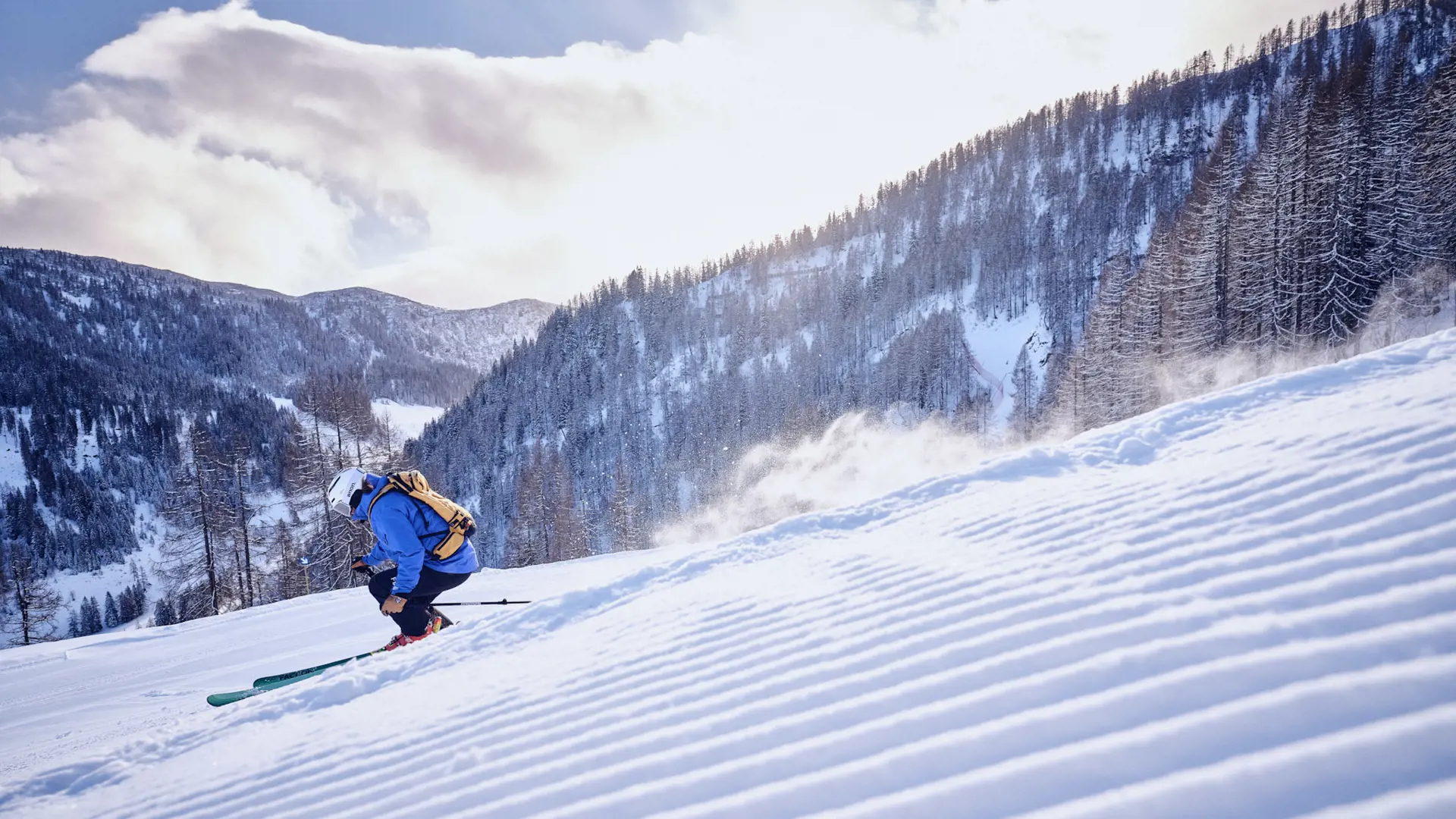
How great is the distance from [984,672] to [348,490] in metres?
6.27

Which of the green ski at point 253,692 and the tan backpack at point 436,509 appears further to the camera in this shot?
the tan backpack at point 436,509

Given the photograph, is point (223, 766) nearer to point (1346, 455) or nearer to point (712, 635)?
point (712, 635)

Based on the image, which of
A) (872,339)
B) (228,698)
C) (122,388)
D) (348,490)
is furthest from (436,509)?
(122,388)

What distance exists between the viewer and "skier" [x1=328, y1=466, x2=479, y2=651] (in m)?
5.70

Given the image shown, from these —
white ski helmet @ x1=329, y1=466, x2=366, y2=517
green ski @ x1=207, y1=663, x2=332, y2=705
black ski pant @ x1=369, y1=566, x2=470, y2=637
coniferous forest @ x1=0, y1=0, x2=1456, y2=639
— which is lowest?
green ski @ x1=207, y1=663, x2=332, y2=705

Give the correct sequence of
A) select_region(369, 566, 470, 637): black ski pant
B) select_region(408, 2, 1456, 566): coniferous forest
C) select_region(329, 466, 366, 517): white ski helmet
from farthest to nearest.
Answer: select_region(408, 2, 1456, 566): coniferous forest < select_region(369, 566, 470, 637): black ski pant < select_region(329, 466, 366, 517): white ski helmet

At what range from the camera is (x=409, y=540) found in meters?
5.74

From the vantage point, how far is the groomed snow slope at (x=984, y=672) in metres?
1.79

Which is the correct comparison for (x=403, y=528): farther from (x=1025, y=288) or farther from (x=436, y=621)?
(x=1025, y=288)

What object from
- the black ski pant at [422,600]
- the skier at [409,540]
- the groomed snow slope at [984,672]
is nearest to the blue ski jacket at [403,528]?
the skier at [409,540]

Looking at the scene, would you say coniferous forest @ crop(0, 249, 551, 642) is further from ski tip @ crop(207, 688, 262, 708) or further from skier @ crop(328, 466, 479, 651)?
skier @ crop(328, 466, 479, 651)

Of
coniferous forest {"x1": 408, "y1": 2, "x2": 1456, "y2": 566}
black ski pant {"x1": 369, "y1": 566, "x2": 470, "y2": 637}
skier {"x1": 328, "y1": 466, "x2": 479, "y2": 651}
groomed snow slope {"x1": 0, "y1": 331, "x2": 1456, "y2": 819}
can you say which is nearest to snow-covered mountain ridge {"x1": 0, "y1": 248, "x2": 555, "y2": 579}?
skier {"x1": 328, "y1": 466, "x2": 479, "y2": 651}

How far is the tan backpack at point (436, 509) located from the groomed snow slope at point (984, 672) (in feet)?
3.05

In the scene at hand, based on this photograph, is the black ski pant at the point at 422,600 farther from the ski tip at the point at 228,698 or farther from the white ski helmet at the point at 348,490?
the ski tip at the point at 228,698
